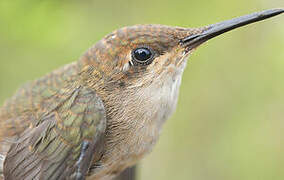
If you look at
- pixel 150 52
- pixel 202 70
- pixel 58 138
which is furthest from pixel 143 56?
pixel 202 70

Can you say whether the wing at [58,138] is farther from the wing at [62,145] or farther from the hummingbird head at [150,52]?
the hummingbird head at [150,52]

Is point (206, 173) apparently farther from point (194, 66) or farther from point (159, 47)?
point (159, 47)

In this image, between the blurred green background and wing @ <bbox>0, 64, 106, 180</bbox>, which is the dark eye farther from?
the blurred green background

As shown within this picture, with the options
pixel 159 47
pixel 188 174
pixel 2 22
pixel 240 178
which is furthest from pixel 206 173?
pixel 2 22

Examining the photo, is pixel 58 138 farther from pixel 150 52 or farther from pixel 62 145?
pixel 150 52

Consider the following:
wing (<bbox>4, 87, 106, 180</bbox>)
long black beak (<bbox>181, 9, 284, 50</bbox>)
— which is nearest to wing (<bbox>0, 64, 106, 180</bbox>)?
wing (<bbox>4, 87, 106, 180</bbox>)

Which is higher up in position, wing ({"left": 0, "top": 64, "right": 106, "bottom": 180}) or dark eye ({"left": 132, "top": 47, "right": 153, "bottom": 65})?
dark eye ({"left": 132, "top": 47, "right": 153, "bottom": 65})

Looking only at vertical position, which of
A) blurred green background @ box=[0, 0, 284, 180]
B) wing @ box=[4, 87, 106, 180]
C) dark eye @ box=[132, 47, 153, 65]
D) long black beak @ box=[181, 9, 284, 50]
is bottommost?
wing @ box=[4, 87, 106, 180]
